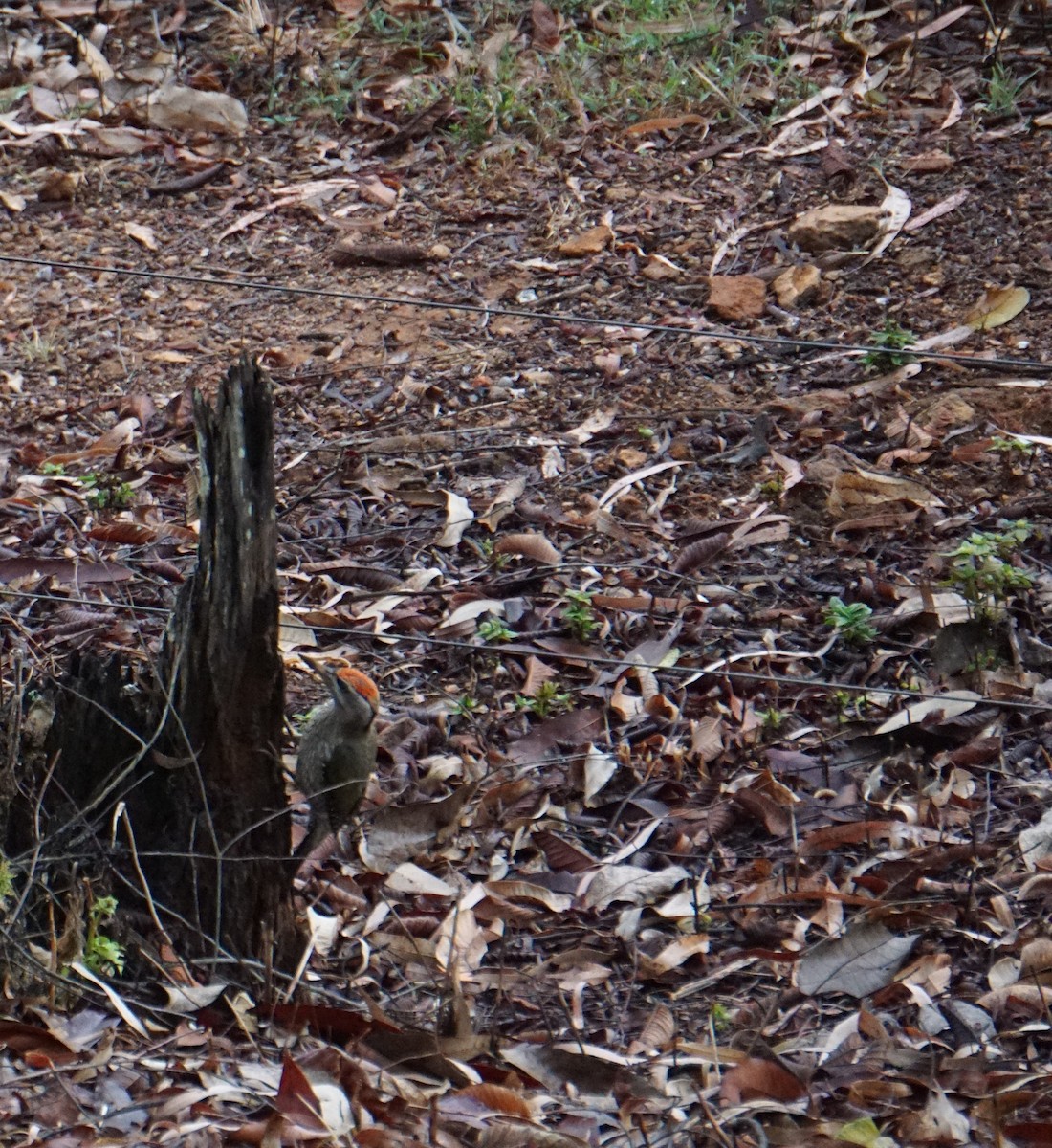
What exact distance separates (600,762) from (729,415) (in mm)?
1809

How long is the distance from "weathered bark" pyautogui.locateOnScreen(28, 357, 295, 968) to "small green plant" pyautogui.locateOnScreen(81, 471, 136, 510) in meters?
2.21

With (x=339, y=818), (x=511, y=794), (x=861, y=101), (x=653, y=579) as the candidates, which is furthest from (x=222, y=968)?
(x=861, y=101)

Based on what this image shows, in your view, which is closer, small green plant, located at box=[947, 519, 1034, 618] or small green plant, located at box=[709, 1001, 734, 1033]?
small green plant, located at box=[709, 1001, 734, 1033]

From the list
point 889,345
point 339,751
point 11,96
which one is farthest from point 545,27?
point 339,751

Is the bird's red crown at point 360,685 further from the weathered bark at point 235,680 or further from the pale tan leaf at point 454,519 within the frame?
the pale tan leaf at point 454,519

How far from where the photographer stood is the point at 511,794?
13.2ft

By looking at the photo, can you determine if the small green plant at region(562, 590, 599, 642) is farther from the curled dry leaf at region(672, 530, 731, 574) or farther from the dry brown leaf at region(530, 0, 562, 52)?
the dry brown leaf at region(530, 0, 562, 52)

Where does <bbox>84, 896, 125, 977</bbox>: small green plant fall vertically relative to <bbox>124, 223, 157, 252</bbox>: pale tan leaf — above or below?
below

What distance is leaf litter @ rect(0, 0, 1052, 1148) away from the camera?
2998 millimetres

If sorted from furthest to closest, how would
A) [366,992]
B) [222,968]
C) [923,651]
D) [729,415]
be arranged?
[729,415]
[923,651]
[366,992]
[222,968]

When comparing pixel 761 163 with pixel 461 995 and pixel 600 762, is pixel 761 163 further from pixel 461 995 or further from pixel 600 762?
pixel 461 995

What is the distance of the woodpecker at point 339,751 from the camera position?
3514 millimetres

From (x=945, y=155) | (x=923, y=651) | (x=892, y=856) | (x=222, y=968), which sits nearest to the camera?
(x=222, y=968)

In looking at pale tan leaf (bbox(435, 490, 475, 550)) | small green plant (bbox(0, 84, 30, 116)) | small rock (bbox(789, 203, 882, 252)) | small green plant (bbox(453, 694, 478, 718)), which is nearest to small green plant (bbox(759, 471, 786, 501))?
pale tan leaf (bbox(435, 490, 475, 550))
